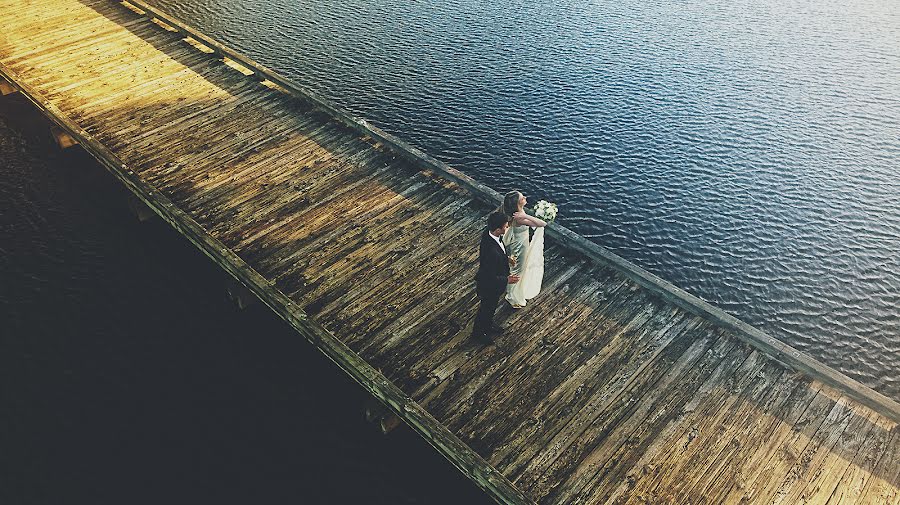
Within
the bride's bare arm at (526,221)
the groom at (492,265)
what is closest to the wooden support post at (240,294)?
the groom at (492,265)

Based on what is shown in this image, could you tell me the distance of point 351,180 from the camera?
15.4m

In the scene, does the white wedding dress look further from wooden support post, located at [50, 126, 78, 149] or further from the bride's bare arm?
wooden support post, located at [50, 126, 78, 149]

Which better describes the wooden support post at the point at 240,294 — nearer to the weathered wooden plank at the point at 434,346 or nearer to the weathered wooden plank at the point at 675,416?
the weathered wooden plank at the point at 434,346

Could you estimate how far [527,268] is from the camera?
37.0 feet

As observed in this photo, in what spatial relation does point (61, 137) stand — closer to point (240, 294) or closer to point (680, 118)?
point (240, 294)

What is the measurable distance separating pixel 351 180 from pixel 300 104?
4634mm

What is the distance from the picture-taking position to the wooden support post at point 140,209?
56.2 ft

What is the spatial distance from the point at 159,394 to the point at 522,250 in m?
8.91

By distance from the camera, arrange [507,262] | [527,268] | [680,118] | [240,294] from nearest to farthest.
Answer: [507,262]
[527,268]
[240,294]
[680,118]

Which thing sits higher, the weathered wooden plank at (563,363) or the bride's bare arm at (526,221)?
the bride's bare arm at (526,221)

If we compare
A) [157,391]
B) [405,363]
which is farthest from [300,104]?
[405,363]

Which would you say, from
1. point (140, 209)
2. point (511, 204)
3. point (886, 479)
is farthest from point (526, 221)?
point (140, 209)

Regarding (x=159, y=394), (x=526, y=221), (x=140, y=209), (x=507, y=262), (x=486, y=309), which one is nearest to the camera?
(x=507, y=262)

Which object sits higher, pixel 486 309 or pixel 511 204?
pixel 511 204
